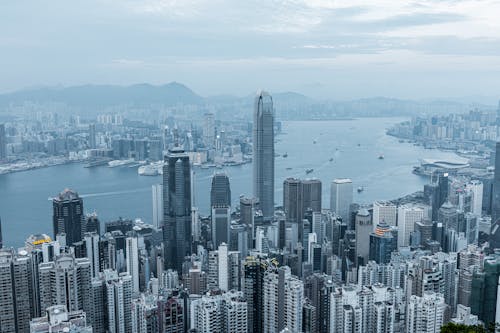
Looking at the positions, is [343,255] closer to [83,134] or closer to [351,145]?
[83,134]

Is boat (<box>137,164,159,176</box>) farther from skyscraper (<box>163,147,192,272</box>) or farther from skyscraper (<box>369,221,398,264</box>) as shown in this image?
skyscraper (<box>369,221,398,264</box>)

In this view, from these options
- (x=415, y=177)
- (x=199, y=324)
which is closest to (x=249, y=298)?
(x=199, y=324)

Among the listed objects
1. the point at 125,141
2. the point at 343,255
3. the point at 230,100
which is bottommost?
the point at 343,255

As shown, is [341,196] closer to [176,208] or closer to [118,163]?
[176,208]

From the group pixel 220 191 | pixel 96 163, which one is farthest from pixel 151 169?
pixel 220 191

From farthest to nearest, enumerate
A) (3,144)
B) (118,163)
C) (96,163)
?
(118,163) < (96,163) < (3,144)

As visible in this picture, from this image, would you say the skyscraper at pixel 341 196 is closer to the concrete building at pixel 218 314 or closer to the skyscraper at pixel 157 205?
the skyscraper at pixel 157 205
